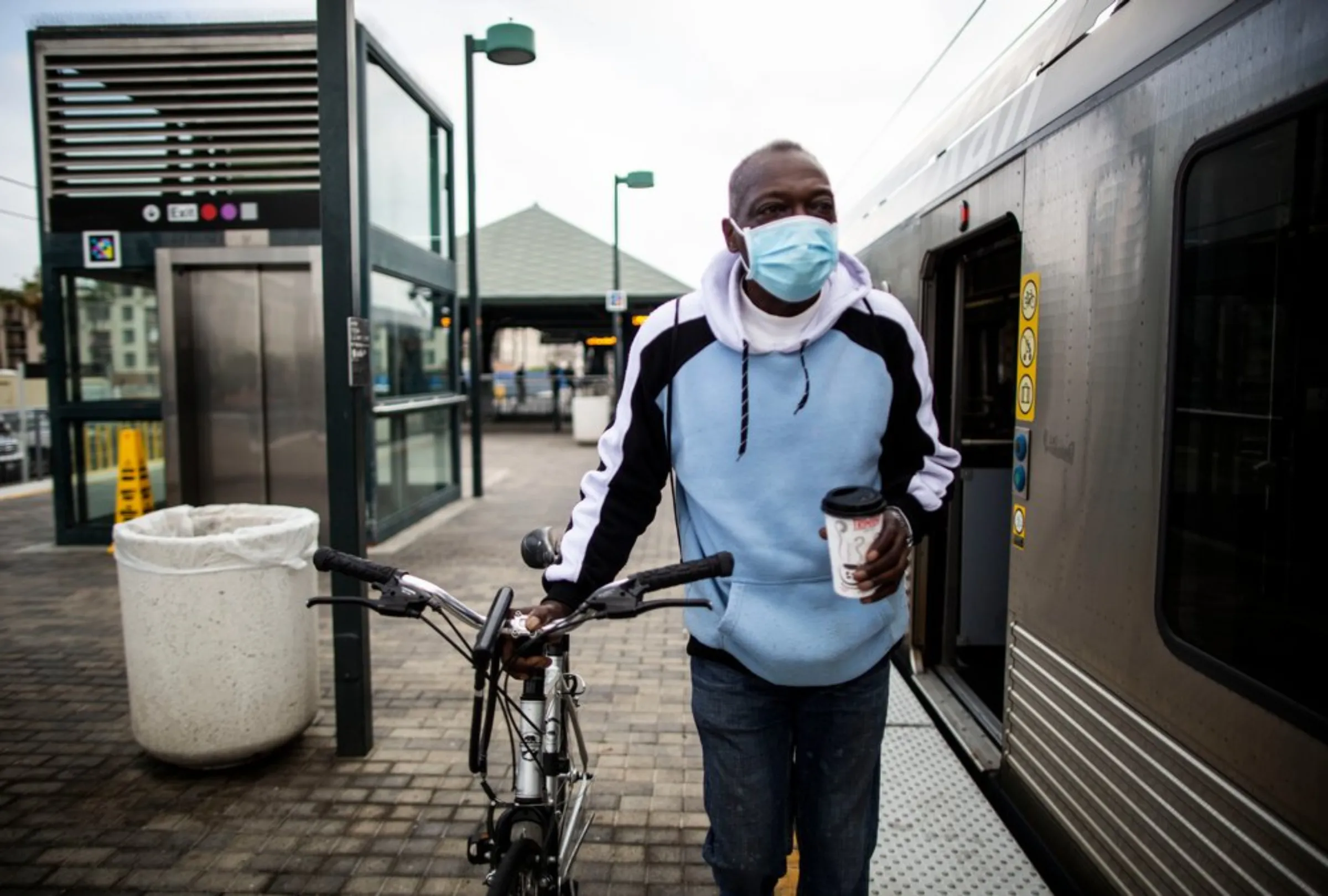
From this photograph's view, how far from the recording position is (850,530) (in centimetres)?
169

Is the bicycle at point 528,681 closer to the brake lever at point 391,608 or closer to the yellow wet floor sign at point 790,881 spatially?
the brake lever at point 391,608

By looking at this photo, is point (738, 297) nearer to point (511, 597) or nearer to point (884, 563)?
point (884, 563)

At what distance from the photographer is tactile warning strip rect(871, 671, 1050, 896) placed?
2.91m

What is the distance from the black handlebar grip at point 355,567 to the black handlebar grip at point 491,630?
0.85 ft

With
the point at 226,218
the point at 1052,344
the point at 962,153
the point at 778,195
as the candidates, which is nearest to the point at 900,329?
the point at 778,195

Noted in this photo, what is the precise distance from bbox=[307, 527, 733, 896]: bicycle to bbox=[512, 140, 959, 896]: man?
11cm

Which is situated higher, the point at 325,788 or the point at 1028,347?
the point at 1028,347

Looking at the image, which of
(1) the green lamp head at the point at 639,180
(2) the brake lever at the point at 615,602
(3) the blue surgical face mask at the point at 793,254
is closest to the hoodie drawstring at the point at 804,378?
(3) the blue surgical face mask at the point at 793,254

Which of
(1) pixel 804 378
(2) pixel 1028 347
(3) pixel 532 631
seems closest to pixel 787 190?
(1) pixel 804 378

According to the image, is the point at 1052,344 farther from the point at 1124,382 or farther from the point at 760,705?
the point at 760,705

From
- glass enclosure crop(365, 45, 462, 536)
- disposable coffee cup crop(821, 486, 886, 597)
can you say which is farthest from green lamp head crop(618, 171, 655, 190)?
disposable coffee cup crop(821, 486, 886, 597)

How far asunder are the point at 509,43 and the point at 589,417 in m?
9.90

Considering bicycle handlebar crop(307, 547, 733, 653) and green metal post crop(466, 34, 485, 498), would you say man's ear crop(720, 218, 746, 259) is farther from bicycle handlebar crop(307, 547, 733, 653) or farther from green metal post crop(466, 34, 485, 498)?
green metal post crop(466, 34, 485, 498)

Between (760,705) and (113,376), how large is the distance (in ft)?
27.3
